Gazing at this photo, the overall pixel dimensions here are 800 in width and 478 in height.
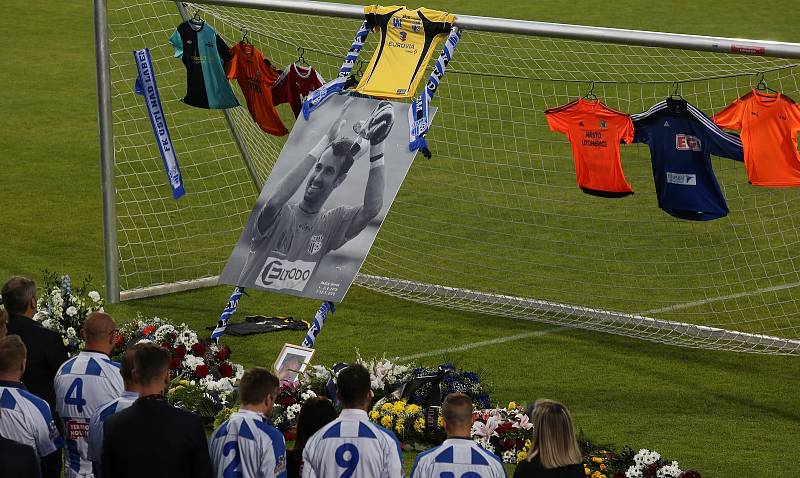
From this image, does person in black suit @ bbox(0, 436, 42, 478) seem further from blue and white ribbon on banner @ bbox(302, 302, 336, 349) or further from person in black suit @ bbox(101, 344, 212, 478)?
blue and white ribbon on banner @ bbox(302, 302, 336, 349)

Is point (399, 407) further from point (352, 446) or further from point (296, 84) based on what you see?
point (296, 84)

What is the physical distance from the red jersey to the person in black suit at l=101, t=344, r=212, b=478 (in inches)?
223

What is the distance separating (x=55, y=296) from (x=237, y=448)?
15.9 ft

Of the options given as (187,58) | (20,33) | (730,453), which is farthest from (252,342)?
(20,33)

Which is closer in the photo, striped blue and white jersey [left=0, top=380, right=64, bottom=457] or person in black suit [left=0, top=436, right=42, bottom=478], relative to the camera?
person in black suit [left=0, top=436, right=42, bottom=478]

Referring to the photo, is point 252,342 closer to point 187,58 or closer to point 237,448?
point 187,58

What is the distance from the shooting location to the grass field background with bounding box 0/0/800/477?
926cm

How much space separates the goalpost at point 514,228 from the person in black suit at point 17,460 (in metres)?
5.09

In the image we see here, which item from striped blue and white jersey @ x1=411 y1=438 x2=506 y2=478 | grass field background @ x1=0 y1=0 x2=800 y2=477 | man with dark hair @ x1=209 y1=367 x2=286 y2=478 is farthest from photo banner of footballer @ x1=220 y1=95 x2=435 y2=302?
striped blue and white jersey @ x1=411 y1=438 x2=506 y2=478

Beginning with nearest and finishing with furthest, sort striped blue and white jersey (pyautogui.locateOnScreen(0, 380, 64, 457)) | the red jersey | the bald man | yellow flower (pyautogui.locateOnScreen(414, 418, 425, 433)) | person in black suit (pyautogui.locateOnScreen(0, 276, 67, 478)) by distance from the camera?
striped blue and white jersey (pyautogui.locateOnScreen(0, 380, 64, 457))
the bald man
person in black suit (pyautogui.locateOnScreen(0, 276, 67, 478))
yellow flower (pyautogui.locateOnScreen(414, 418, 425, 433))
the red jersey

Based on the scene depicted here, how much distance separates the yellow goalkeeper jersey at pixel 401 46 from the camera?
1018 cm

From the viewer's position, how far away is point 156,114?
1145 cm

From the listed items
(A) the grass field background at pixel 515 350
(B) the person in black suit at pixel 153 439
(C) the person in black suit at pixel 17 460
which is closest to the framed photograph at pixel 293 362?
(A) the grass field background at pixel 515 350

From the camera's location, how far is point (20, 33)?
79.0 feet
